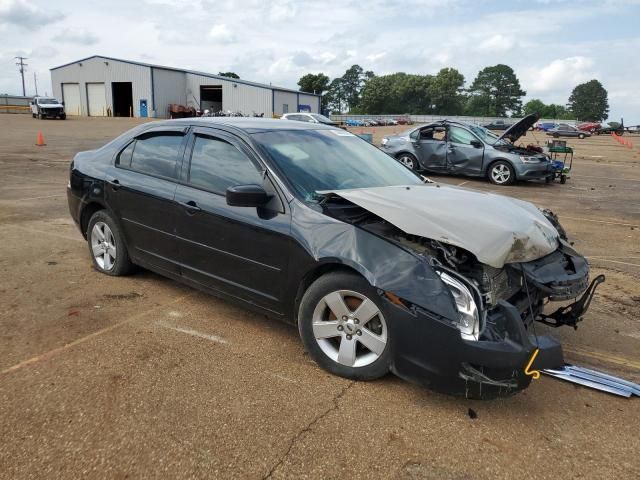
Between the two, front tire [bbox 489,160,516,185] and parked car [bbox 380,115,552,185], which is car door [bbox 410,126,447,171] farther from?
front tire [bbox 489,160,516,185]

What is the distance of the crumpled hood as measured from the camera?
9.54ft

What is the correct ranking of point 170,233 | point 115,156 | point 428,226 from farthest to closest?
point 115,156 < point 170,233 < point 428,226

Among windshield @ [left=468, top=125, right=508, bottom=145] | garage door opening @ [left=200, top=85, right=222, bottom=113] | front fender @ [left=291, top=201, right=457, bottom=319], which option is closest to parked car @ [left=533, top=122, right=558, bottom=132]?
garage door opening @ [left=200, top=85, right=222, bottom=113]

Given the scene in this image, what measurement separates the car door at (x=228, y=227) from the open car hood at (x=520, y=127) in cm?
1085

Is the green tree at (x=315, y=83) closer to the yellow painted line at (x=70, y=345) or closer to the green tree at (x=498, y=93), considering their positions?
the green tree at (x=498, y=93)

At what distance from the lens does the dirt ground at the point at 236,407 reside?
96.0 inches

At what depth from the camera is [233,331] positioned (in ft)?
12.5

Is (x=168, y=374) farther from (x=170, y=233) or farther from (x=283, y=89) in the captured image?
(x=283, y=89)

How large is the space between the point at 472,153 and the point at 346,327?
11.3 meters

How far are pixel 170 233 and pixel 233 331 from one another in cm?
94

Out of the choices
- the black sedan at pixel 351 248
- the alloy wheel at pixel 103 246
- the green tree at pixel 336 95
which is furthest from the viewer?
the green tree at pixel 336 95

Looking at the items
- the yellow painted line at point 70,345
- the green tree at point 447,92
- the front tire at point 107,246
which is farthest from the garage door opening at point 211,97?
the green tree at point 447,92

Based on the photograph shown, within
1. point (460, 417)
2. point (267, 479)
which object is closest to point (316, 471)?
point (267, 479)

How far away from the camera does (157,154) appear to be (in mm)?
4387
